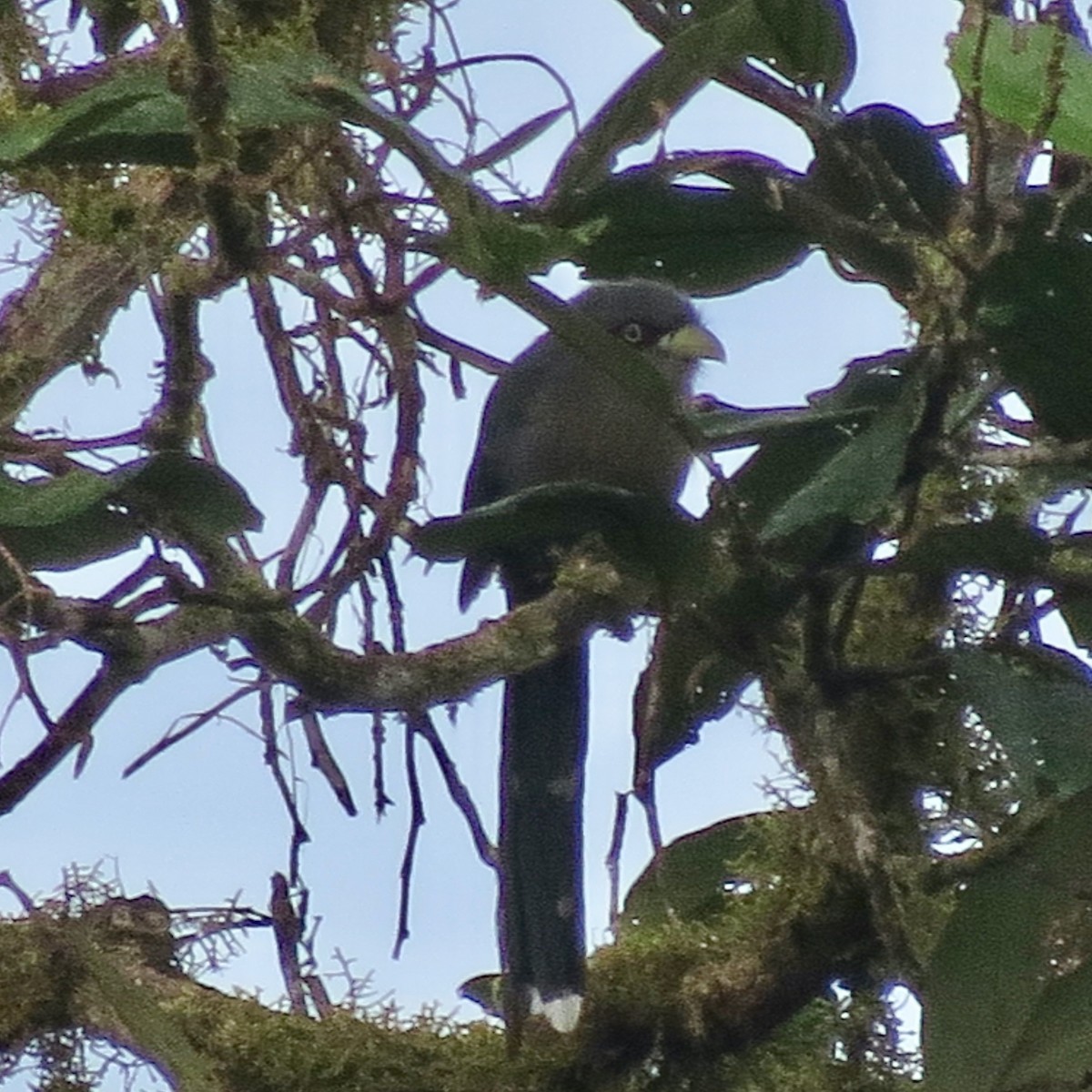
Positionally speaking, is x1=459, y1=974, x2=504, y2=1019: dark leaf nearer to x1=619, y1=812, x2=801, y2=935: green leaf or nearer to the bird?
the bird

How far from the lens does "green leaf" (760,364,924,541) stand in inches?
55.7

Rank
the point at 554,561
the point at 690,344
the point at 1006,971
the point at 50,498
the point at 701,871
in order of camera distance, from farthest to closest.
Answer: the point at 690,344 < the point at 701,871 < the point at 554,561 < the point at 1006,971 < the point at 50,498

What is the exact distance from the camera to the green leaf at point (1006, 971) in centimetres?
154

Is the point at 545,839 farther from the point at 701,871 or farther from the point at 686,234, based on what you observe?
the point at 686,234

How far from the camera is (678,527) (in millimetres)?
1569

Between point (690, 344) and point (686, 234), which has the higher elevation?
point (690, 344)

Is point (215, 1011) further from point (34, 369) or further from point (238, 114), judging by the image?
point (238, 114)

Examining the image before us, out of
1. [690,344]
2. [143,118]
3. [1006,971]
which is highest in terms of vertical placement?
[690,344]

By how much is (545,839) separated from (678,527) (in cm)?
81

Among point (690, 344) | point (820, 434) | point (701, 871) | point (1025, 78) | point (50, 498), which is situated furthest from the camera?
point (690, 344)

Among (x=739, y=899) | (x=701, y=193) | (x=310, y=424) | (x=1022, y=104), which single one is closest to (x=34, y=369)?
(x=310, y=424)

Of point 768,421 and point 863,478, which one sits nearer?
point 863,478

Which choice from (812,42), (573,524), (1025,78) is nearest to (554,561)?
(573,524)

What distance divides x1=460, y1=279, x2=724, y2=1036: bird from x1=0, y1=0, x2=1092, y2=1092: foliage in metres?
0.07
